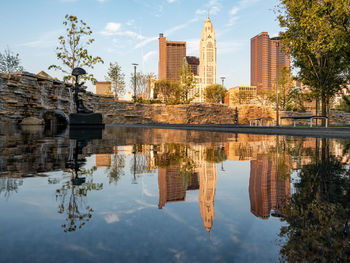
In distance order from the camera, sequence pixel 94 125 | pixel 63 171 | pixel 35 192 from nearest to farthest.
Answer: pixel 35 192 → pixel 63 171 → pixel 94 125

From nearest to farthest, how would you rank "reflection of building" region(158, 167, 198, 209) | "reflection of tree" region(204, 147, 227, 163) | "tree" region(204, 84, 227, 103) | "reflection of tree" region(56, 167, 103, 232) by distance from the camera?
"reflection of tree" region(56, 167, 103, 232)
"reflection of building" region(158, 167, 198, 209)
"reflection of tree" region(204, 147, 227, 163)
"tree" region(204, 84, 227, 103)

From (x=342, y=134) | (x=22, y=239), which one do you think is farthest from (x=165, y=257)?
(x=342, y=134)

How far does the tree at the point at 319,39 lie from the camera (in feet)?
53.3

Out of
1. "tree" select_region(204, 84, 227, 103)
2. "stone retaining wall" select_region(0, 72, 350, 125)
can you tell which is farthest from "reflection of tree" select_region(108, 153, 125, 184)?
"tree" select_region(204, 84, 227, 103)

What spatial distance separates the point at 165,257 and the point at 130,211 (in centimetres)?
68

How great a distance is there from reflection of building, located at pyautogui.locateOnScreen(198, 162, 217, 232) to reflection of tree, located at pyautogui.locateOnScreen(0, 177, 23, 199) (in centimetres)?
168

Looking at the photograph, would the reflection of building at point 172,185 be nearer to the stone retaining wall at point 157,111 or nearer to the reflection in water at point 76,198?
the reflection in water at point 76,198

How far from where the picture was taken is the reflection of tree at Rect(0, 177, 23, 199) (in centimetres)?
228

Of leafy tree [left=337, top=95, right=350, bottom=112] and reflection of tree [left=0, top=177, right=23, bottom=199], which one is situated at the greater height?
leafy tree [left=337, top=95, right=350, bottom=112]

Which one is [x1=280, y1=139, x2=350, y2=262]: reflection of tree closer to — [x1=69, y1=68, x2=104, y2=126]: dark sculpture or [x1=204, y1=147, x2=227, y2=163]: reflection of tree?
[x1=204, y1=147, x2=227, y2=163]: reflection of tree

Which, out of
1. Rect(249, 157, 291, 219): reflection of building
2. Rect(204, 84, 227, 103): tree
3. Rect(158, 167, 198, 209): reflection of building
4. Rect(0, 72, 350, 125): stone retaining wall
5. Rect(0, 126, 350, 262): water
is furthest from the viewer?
Rect(204, 84, 227, 103): tree

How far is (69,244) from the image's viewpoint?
130cm

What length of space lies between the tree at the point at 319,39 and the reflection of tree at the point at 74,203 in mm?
17900

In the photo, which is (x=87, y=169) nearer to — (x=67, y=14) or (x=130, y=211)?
(x=130, y=211)
